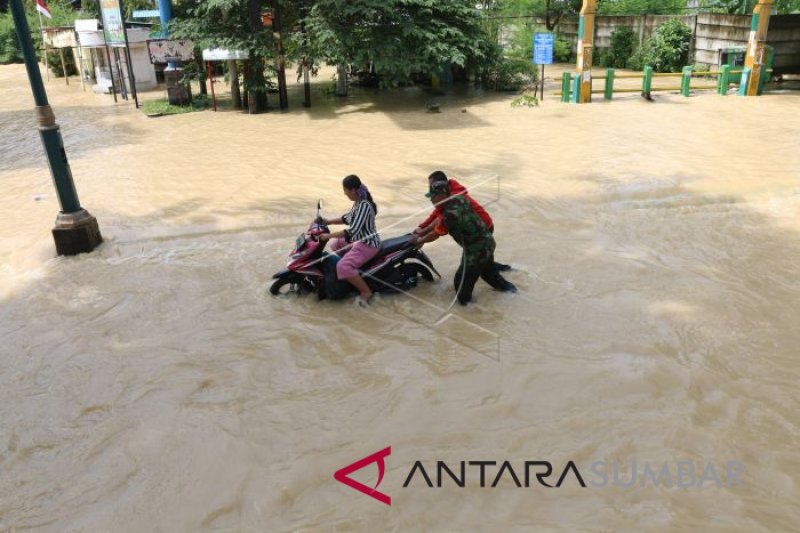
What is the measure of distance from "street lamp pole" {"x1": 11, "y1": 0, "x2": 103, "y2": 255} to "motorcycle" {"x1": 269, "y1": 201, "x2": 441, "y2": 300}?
2.89 metres

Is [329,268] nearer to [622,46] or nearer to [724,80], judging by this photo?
[724,80]

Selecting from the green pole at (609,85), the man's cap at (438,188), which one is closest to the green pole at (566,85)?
the green pole at (609,85)

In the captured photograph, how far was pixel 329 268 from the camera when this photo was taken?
6129 mm

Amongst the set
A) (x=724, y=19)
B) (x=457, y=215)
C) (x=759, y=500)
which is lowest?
(x=759, y=500)

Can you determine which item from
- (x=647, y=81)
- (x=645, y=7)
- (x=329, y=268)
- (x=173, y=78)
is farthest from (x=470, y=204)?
(x=645, y=7)

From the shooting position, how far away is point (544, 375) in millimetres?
4887

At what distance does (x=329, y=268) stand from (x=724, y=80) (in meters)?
15.3


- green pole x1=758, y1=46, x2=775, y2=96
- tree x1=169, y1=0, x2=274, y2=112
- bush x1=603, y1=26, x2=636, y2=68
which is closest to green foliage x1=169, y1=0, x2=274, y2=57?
tree x1=169, y1=0, x2=274, y2=112

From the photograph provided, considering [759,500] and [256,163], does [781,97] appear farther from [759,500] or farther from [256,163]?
[759,500]

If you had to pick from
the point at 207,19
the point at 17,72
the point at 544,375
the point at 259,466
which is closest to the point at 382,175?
the point at 544,375

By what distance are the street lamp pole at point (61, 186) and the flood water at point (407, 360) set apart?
229 millimetres

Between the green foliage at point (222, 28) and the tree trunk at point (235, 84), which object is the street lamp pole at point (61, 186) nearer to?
the green foliage at point (222, 28)

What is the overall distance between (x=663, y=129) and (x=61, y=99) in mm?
20160

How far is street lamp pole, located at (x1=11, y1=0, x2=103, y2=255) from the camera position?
713cm
